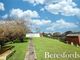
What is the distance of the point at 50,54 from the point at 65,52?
1.72ft

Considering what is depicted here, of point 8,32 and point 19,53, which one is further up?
point 8,32

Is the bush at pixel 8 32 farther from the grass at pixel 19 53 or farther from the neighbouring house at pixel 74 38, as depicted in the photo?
the neighbouring house at pixel 74 38

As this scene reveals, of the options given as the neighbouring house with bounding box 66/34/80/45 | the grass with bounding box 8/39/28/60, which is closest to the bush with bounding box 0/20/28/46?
the grass with bounding box 8/39/28/60

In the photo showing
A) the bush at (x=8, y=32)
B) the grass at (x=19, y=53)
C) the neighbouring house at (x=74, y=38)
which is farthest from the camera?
the bush at (x=8, y=32)

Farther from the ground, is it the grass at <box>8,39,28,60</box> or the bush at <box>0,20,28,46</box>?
the bush at <box>0,20,28,46</box>

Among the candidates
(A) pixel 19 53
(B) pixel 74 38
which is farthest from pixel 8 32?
(B) pixel 74 38

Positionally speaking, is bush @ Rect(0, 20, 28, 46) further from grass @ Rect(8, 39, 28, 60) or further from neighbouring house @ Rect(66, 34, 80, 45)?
neighbouring house @ Rect(66, 34, 80, 45)

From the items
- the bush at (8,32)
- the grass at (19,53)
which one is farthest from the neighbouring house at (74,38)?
the bush at (8,32)

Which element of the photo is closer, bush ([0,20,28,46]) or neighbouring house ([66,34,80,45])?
neighbouring house ([66,34,80,45])

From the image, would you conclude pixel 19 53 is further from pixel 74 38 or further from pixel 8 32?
pixel 8 32

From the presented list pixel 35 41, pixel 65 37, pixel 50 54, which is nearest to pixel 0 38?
pixel 35 41

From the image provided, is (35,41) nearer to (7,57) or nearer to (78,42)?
(78,42)

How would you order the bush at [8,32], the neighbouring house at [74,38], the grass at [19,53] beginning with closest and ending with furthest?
the grass at [19,53], the neighbouring house at [74,38], the bush at [8,32]

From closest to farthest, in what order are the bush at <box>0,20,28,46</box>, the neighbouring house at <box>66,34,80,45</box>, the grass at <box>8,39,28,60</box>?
the grass at <box>8,39,28,60</box> → the neighbouring house at <box>66,34,80,45</box> → the bush at <box>0,20,28,46</box>
